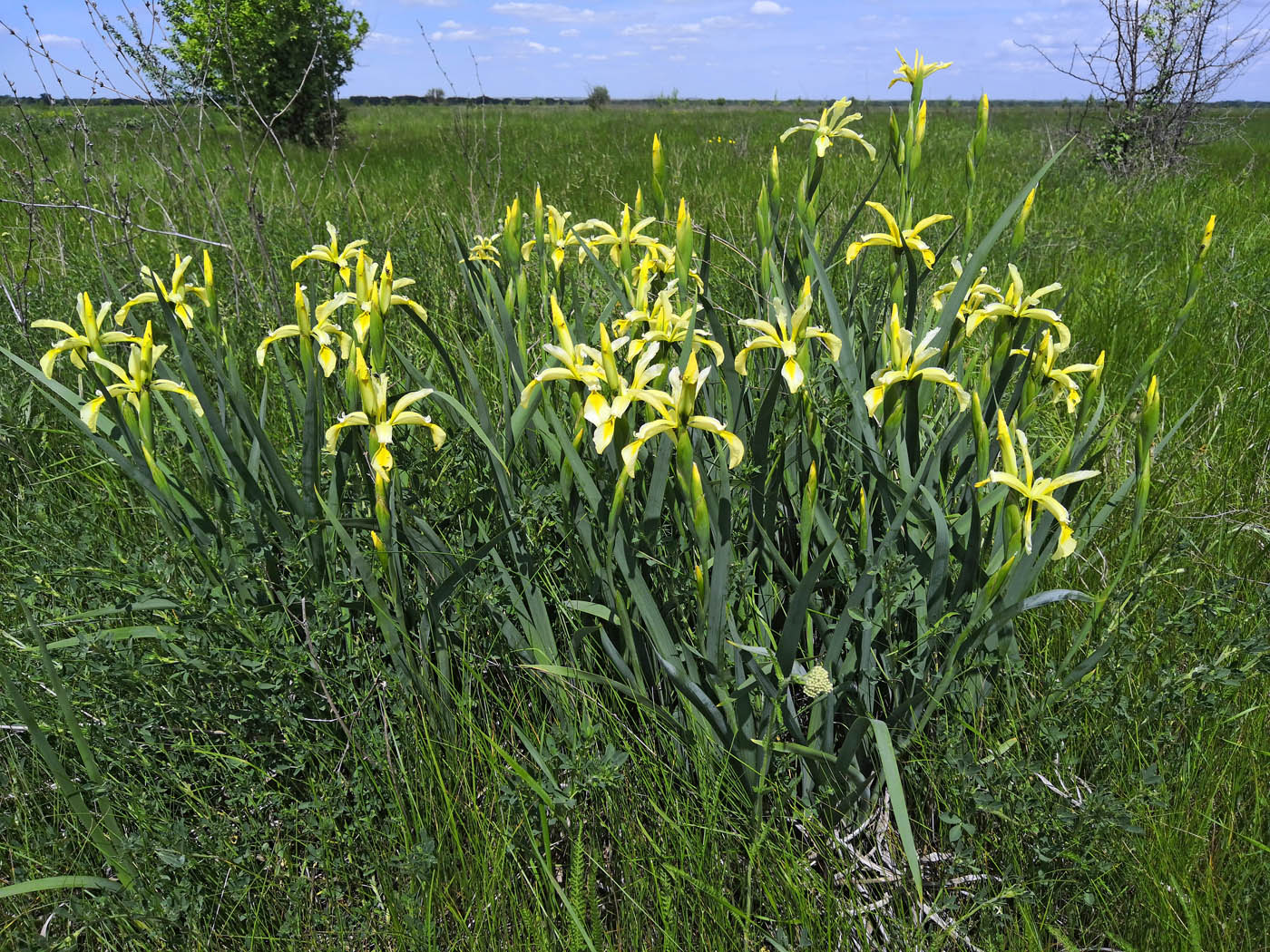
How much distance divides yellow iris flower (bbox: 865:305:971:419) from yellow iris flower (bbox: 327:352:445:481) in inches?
29.1

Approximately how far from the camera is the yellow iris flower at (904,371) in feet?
4.08

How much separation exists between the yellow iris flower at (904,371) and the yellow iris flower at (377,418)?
0.74 metres

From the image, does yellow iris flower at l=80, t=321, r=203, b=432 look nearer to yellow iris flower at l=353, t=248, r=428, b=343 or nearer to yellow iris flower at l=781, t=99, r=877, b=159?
yellow iris flower at l=353, t=248, r=428, b=343

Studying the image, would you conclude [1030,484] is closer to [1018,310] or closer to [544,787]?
[1018,310]

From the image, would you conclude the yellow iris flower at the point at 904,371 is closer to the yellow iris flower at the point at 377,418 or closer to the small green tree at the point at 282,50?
the yellow iris flower at the point at 377,418

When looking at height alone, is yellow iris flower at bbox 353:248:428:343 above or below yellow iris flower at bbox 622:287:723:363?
above

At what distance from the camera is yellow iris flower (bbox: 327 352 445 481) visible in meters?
1.27

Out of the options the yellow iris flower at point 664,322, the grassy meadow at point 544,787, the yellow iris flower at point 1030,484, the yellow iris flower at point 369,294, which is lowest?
the grassy meadow at point 544,787

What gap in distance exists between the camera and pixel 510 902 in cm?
124

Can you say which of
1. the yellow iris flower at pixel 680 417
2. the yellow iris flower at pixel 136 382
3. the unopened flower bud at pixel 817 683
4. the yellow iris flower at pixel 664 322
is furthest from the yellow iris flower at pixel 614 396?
the yellow iris flower at pixel 136 382

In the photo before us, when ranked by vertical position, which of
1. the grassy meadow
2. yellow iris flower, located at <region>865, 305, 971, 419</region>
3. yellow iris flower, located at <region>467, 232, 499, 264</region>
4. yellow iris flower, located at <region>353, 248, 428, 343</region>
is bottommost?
the grassy meadow

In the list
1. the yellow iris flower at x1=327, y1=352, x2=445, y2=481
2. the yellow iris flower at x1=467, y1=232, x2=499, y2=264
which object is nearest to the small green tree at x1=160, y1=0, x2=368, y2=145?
the yellow iris flower at x1=467, y1=232, x2=499, y2=264

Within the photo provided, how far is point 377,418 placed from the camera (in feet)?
4.34

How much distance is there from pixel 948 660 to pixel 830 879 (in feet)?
1.35
